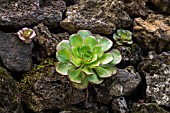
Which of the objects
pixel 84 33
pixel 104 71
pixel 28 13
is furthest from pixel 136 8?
pixel 28 13

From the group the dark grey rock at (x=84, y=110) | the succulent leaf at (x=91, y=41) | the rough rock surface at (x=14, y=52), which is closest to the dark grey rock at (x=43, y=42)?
the rough rock surface at (x=14, y=52)

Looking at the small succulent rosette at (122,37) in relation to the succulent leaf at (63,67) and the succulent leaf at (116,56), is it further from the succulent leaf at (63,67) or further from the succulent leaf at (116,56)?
the succulent leaf at (63,67)

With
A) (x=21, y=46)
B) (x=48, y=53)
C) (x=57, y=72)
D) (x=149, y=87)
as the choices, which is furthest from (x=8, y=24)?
(x=149, y=87)

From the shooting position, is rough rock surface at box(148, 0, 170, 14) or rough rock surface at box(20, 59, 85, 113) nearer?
rough rock surface at box(20, 59, 85, 113)

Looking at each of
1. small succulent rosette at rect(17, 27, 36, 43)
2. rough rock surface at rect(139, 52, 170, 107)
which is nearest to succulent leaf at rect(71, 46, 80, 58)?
small succulent rosette at rect(17, 27, 36, 43)

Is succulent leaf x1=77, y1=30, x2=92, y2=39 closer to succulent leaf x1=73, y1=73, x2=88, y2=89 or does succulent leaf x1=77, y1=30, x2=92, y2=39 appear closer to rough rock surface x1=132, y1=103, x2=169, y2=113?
succulent leaf x1=73, y1=73, x2=88, y2=89

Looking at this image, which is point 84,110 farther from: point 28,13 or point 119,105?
point 28,13
